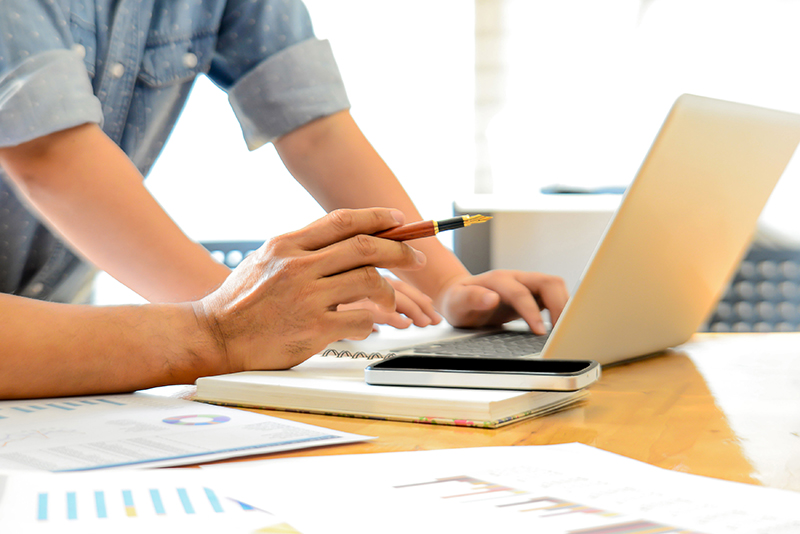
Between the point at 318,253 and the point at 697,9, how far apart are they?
1820 millimetres

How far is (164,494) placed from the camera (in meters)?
0.29

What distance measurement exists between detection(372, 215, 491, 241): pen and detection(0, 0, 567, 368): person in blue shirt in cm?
2

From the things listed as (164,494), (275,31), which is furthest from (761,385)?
(275,31)

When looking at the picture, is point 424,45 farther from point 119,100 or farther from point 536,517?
point 536,517

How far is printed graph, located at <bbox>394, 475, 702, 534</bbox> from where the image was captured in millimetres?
245

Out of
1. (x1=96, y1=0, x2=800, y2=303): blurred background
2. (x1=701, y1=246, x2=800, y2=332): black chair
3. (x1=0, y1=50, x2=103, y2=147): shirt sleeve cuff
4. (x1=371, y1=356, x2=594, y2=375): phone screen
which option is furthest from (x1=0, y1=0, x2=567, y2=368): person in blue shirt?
(x1=96, y1=0, x2=800, y2=303): blurred background

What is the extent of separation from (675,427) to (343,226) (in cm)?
30

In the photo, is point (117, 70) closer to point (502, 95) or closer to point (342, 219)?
point (342, 219)

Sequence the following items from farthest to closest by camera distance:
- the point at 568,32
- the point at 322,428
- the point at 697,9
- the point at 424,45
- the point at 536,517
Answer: the point at 424,45
the point at 568,32
the point at 697,9
the point at 322,428
the point at 536,517

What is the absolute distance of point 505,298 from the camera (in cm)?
81

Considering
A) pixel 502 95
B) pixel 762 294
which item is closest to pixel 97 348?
pixel 762 294

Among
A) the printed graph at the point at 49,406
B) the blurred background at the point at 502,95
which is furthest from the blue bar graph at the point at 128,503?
the blurred background at the point at 502,95

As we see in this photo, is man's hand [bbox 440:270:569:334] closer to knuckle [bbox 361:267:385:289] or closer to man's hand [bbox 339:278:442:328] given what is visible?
man's hand [bbox 339:278:442:328]

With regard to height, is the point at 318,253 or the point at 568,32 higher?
the point at 568,32
